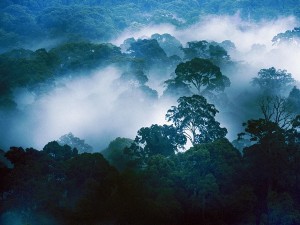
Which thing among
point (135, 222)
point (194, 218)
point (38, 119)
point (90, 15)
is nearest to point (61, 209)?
point (135, 222)

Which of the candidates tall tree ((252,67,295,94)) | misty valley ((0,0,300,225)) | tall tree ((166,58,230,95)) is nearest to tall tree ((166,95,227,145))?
misty valley ((0,0,300,225))

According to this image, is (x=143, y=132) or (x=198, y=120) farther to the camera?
(x=198, y=120)

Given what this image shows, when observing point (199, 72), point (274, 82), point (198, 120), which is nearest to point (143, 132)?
point (198, 120)

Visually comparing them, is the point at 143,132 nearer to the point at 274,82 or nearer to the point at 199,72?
the point at 199,72

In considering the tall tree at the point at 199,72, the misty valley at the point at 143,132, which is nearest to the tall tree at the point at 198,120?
the misty valley at the point at 143,132

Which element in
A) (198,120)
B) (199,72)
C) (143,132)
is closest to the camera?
(143,132)

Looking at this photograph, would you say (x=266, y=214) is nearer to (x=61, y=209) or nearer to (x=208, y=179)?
(x=208, y=179)

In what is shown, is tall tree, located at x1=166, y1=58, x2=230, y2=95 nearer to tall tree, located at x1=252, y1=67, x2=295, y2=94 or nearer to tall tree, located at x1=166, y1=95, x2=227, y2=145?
tall tree, located at x1=166, y1=95, x2=227, y2=145

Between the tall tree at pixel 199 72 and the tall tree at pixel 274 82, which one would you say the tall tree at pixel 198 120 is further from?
the tall tree at pixel 274 82

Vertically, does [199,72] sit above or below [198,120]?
above
